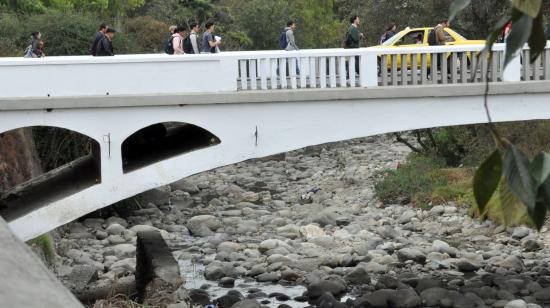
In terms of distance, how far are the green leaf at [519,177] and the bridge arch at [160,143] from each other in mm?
15421

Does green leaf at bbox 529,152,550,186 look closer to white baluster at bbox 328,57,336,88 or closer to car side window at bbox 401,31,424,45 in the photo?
white baluster at bbox 328,57,336,88

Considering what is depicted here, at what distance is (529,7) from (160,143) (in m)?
19.3

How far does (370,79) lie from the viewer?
60.1ft

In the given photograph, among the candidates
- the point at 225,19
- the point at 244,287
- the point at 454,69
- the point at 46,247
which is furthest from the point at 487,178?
the point at 225,19

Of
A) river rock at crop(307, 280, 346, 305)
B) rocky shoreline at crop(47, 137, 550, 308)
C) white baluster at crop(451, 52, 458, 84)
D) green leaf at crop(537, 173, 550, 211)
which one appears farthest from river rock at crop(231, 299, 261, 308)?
green leaf at crop(537, 173, 550, 211)

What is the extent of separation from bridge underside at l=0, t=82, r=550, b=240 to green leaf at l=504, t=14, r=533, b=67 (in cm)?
1429

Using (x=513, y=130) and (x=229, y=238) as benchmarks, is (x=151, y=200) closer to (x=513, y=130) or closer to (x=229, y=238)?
(x=229, y=238)

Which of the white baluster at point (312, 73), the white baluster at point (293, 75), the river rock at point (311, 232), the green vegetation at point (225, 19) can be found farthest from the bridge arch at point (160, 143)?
the green vegetation at point (225, 19)

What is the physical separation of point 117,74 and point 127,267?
17.1ft

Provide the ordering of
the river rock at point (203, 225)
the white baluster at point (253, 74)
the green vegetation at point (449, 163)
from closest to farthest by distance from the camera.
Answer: the white baluster at point (253, 74) < the river rock at point (203, 225) < the green vegetation at point (449, 163)

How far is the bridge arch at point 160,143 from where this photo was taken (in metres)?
19.7

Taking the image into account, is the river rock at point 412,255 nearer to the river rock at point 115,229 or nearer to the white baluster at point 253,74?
the white baluster at point 253,74

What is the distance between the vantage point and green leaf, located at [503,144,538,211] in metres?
3.28

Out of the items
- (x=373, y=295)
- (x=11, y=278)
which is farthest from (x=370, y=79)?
(x=11, y=278)
